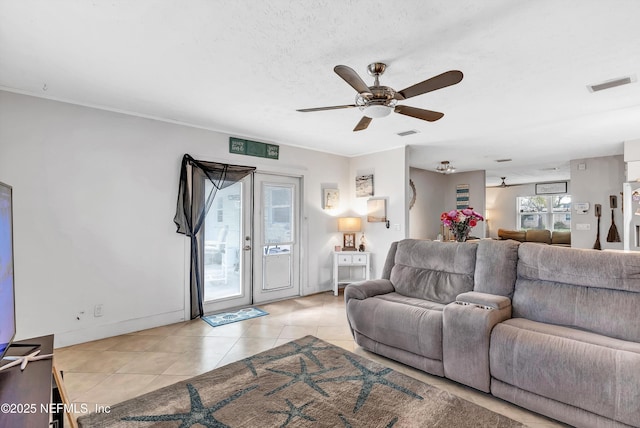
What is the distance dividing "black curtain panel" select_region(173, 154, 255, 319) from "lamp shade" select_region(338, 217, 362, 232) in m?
2.34

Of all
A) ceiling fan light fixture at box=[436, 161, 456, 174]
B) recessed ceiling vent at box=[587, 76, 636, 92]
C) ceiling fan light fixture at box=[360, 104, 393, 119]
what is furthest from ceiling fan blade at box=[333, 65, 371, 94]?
ceiling fan light fixture at box=[436, 161, 456, 174]

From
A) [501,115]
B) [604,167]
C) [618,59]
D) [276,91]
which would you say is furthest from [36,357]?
[604,167]

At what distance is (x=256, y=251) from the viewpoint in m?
4.67

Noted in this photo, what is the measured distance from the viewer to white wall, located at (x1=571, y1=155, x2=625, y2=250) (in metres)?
5.72

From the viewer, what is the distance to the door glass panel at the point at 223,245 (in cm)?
423

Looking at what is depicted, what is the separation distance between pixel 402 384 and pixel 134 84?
11.3ft

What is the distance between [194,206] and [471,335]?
3.39 m

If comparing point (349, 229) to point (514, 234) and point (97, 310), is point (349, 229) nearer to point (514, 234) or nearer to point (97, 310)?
point (97, 310)

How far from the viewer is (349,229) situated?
5.54m

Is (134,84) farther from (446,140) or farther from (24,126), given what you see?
(446,140)

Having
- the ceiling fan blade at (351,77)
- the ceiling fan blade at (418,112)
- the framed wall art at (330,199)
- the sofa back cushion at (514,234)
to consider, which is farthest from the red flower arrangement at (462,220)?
the sofa back cushion at (514,234)

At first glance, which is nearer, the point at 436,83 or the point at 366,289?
the point at 436,83

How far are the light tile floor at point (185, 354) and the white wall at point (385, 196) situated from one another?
1.59 m

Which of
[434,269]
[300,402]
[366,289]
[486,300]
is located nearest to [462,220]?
[434,269]
